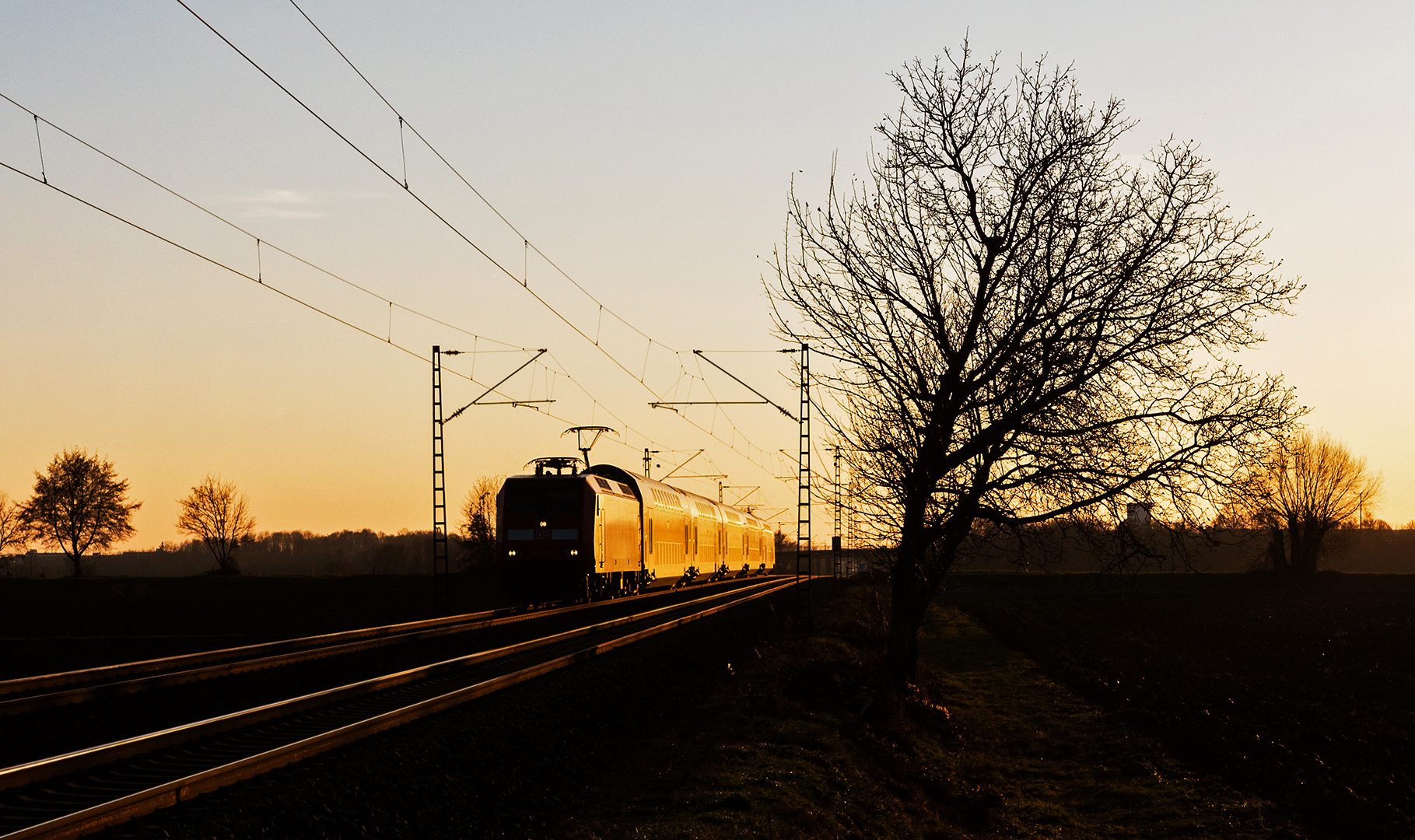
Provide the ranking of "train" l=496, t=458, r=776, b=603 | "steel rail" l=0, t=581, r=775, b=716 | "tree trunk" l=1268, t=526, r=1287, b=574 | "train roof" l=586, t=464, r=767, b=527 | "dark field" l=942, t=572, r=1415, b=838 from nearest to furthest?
"steel rail" l=0, t=581, r=775, b=716
"dark field" l=942, t=572, r=1415, b=838
"train" l=496, t=458, r=776, b=603
"train roof" l=586, t=464, r=767, b=527
"tree trunk" l=1268, t=526, r=1287, b=574

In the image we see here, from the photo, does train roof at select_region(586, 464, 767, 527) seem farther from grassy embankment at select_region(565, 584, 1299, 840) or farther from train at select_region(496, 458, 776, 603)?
grassy embankment at select_region(565, 584, 1299, 840)

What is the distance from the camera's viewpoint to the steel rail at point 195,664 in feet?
36.9

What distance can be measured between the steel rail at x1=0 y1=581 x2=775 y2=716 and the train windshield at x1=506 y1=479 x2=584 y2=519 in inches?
317

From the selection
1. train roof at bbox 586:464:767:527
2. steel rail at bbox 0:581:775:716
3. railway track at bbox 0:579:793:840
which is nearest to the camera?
railway track at bbox 0:579:793:840

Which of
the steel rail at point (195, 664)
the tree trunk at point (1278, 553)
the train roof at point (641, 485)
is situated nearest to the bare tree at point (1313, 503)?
the tree trunk at point (1278, 553)

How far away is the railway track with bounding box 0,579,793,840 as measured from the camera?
6973 mm

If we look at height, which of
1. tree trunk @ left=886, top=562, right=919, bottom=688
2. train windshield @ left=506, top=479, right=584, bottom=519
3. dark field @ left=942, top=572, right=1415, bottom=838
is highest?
train windshield @ left=506, top=479, right=584, bottom=519

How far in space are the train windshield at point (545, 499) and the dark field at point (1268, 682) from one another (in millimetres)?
11176

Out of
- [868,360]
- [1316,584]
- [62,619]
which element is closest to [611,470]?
[62,619]

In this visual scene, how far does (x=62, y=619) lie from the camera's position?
2709 cm

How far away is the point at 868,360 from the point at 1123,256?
4.34 m

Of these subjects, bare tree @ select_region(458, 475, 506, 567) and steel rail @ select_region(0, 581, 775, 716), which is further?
bare tree @ select_region(458, 475, 506, 567)

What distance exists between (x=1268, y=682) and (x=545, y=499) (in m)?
18.9

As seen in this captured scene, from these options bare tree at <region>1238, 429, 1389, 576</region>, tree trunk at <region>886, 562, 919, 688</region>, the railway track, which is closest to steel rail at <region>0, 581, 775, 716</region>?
the railway track
